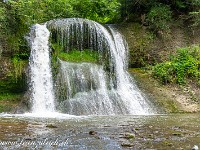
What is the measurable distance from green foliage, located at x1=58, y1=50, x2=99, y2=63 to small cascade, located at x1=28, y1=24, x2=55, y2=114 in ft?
2.62

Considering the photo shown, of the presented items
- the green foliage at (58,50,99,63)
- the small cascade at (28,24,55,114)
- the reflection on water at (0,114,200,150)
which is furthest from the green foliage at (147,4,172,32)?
the reflection on water at (0,114,200,150)

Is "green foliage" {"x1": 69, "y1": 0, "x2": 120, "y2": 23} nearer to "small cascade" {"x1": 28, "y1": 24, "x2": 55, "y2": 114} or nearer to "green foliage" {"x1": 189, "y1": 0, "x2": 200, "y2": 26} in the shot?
"green foliage" {"x1": 189, "y1": 0, "x2": 200, "y2": 26}

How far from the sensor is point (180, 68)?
1562cm

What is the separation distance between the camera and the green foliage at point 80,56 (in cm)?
1510

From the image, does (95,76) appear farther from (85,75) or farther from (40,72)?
(40,72)

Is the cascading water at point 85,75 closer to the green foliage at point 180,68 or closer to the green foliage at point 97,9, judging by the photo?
the green foliage at point 180,68

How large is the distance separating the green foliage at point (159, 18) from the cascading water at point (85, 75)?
192cm

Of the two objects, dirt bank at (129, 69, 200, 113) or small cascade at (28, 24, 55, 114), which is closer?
small cascade at (28, 24, 55, 114)

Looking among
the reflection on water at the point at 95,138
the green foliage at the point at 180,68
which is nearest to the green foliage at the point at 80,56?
the green foliage at the point at 180,68

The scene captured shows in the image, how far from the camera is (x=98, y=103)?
506 inches

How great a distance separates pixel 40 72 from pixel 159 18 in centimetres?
716

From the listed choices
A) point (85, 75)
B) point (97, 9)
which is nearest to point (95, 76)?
point (85, 75)

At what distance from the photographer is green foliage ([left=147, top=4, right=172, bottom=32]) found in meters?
17.5

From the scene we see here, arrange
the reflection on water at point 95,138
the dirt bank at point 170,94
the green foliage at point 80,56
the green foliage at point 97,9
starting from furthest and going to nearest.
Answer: the green foliage at point 97,9 < the green foliage at point 80,56 < the dirt bank at point 170,94 < the reflection on water at point 95,138
